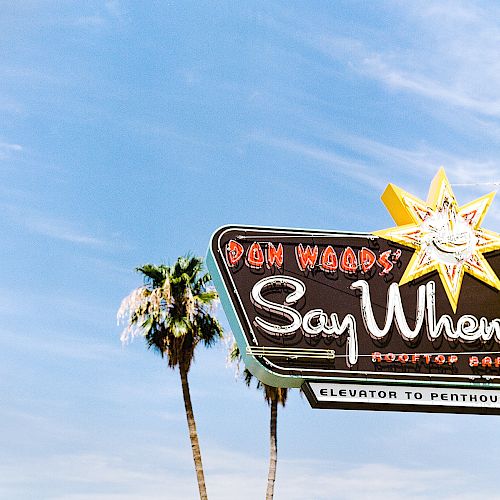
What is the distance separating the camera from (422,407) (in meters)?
24.0

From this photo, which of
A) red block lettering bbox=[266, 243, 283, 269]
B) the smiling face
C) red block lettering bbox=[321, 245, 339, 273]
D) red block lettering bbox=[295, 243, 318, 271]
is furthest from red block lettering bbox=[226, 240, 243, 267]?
the smiling face

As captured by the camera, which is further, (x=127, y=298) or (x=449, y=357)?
(x=127, y=298)

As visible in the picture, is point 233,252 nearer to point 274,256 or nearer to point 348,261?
point 274,256

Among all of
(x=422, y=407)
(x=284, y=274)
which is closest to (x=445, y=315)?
(x=422, y=407)

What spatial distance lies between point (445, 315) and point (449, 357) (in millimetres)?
1309

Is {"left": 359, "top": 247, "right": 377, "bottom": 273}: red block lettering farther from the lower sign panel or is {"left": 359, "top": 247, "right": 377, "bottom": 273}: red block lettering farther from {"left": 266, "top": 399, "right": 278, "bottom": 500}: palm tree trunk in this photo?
{"left": 266, "top": 399, "right": 278, "bottom": 500}: palm tree trunk

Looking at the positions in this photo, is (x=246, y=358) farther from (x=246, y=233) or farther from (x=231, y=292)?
(x=246, y=233)

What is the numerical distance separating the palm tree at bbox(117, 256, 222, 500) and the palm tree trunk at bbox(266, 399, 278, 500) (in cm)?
304

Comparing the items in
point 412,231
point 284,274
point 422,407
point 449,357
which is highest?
point 412,231

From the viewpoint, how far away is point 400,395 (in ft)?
78.5

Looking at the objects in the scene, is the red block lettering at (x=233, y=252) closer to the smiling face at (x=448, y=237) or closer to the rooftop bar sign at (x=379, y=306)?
the rooftop bar sign at (x=379, y=306)

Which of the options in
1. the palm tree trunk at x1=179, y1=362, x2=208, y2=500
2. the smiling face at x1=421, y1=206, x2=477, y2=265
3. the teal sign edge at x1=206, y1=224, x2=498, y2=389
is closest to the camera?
the teal sign edge at x1=206, y1=224, x2=498, y2=389

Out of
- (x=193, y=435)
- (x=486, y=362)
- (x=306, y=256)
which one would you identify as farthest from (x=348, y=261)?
(x=193, y=435)

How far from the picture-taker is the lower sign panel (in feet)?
77.5
